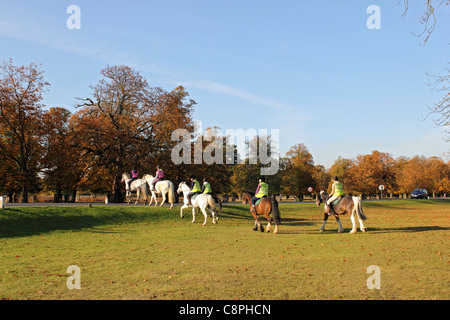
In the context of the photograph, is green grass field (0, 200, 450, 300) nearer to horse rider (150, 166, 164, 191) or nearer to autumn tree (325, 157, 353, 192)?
horse rider (150, 166, 164, 191)

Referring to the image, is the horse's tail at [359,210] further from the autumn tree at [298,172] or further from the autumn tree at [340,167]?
the autumn tree at [340,167]

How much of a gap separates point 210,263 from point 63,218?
15.6 metres

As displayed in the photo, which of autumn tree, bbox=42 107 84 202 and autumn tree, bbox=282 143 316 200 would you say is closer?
autumn tree, bbox=42 107 84 202

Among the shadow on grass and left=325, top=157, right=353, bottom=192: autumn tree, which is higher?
left=325, top=157, right=353, bottom=192: autumn tree

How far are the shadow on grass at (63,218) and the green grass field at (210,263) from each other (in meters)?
0.11

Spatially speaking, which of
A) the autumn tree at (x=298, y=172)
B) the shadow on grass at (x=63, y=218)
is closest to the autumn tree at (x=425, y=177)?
the autumn tree at (x=298, y=172)

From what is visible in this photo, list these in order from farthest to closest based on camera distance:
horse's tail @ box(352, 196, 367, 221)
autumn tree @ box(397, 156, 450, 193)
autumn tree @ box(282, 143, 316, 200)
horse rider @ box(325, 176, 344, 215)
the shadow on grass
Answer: autumn tree @ box(397, 156, 450, 193)
autumn tree @ box(282, 143, 316, 200)
the shadow on grass
horse rider @ box(325, 176, 344, 215)
horse's tail @ box(352, 196, 367, 221)

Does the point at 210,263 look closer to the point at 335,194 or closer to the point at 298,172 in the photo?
the point at 335,194

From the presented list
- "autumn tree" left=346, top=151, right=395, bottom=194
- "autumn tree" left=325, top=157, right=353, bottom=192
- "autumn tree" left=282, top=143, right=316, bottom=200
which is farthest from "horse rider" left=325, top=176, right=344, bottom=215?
"autumn tree" left=325, top=157, right=353, bottom=192

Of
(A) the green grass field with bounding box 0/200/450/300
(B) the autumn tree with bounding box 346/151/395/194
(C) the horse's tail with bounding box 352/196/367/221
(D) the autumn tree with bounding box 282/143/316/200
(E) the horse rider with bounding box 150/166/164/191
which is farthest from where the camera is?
(B) the autumn tree with bounding box 346/151/395/194

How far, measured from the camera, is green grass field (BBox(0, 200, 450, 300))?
300 inches

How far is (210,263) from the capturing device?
35.2ft

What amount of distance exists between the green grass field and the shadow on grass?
108 mm
